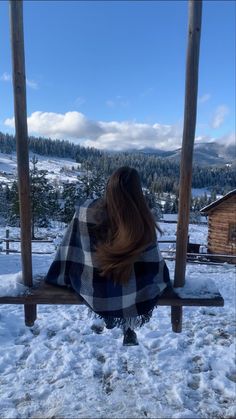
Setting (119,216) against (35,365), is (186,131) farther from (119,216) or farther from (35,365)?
(35,365)

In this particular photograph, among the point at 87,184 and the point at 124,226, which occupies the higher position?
the point at 124,226

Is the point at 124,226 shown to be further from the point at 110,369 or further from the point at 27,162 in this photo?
the point at 110,369

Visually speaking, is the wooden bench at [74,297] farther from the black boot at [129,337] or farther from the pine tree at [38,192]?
the pine tree at [38,192]

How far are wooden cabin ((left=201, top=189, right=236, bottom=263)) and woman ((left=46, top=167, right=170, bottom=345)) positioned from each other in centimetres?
1680

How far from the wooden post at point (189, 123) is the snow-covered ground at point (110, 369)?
191 centimetres

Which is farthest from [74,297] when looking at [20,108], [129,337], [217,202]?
[217,202]

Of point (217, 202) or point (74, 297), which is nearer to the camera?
point (74, 297)

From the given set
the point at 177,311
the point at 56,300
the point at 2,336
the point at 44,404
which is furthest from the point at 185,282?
the point at 2,336

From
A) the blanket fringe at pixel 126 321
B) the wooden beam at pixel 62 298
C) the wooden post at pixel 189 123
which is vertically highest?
the wooden post at pixel 189 123

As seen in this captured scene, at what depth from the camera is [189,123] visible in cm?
234

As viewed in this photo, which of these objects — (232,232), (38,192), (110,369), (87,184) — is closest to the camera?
(110,369)

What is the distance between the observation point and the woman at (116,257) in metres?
2.30

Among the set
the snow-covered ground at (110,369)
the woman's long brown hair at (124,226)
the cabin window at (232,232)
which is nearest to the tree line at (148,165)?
the cabin window at (232,232)

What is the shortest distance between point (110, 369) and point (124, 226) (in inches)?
148
